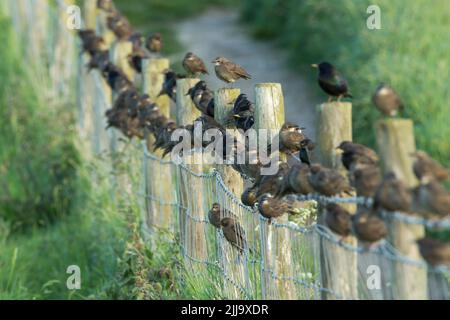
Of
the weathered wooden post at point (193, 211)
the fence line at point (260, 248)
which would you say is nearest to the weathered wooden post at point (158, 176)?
the fence line at point (260, 248)

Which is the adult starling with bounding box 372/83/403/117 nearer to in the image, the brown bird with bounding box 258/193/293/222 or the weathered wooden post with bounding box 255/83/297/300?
the brown bird with bounding box 258/193/293/222

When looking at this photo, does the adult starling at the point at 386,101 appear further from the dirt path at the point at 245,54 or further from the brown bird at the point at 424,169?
the dirt path at the point at 245,54

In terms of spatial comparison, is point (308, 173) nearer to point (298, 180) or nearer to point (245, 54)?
point (298, 180)

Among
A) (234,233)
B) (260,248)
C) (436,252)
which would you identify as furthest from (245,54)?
(436,252)

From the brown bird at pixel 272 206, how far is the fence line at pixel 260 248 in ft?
0.23

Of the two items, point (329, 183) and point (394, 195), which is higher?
point (329, 183)

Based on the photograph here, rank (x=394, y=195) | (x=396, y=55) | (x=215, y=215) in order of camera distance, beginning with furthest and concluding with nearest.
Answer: (x=396, y=55)
(x=215, y=215)
(x=394, y=195)

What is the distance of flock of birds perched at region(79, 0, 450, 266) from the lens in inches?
172

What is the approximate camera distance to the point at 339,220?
4.81 m

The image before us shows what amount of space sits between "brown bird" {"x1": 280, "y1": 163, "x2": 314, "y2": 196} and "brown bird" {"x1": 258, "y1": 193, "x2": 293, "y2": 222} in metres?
0.17

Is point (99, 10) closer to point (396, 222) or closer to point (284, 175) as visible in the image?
point (284, 175)

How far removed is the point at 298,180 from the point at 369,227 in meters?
0.90

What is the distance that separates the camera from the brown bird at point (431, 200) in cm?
428

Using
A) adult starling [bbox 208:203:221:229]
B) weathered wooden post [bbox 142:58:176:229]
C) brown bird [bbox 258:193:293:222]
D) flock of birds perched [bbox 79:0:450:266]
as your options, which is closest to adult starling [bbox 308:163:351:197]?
flock of birds perched [bbox 79:0:450:266]
